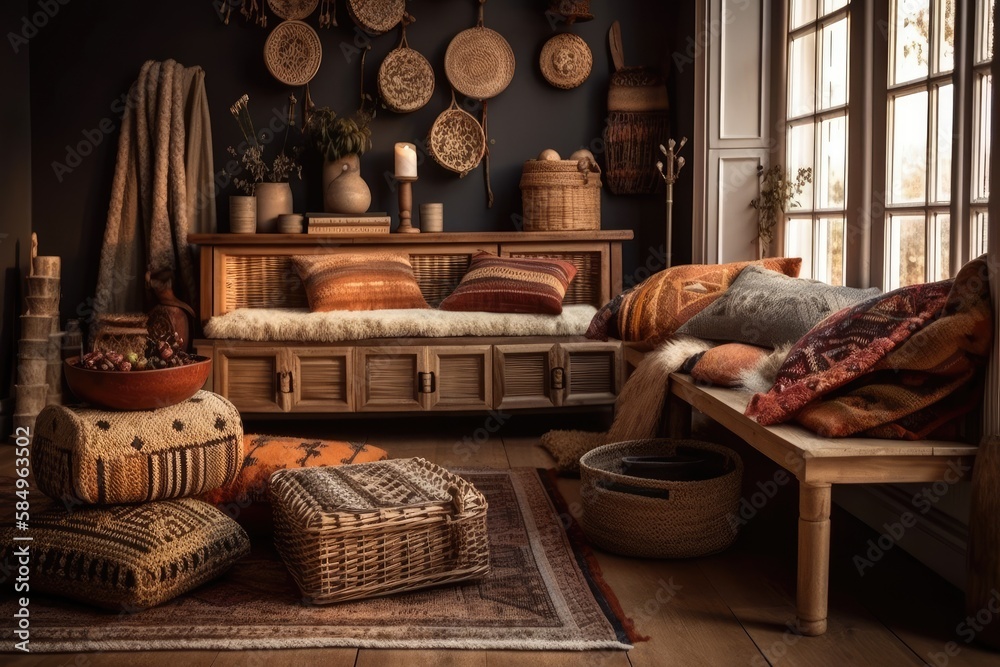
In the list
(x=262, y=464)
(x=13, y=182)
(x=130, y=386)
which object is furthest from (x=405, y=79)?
(x=130, y=386)

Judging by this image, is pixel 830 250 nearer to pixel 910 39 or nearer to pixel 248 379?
pixel 910 39

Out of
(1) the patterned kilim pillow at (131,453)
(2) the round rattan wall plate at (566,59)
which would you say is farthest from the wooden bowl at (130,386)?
(2) the round rattan wall plate at (566,59)

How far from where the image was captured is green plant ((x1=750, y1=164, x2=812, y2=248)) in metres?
3.95

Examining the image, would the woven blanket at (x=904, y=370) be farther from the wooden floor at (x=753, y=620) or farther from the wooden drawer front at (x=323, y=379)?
the wooden drawer front at (x=323, y=379)

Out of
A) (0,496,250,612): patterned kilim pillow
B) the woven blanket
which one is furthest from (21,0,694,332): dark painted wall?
(0,496,250,612): patterned kilim pillow

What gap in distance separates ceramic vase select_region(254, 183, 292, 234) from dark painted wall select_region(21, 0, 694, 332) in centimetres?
23

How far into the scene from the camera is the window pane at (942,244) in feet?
9.09

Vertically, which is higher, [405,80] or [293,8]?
[293,8]

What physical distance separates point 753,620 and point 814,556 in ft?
0.76

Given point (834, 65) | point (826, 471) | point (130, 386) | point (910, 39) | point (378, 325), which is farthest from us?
point (378, 325)

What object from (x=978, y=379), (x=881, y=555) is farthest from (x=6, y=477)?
(x=978, y=379)

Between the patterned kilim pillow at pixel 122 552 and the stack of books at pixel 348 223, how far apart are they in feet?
7.56

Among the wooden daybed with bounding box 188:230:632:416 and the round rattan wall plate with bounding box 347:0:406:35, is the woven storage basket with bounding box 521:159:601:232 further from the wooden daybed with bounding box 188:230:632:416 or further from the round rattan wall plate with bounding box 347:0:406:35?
the round rattan wall plate with bounding box 347:0:406:35

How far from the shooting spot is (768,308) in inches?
118
